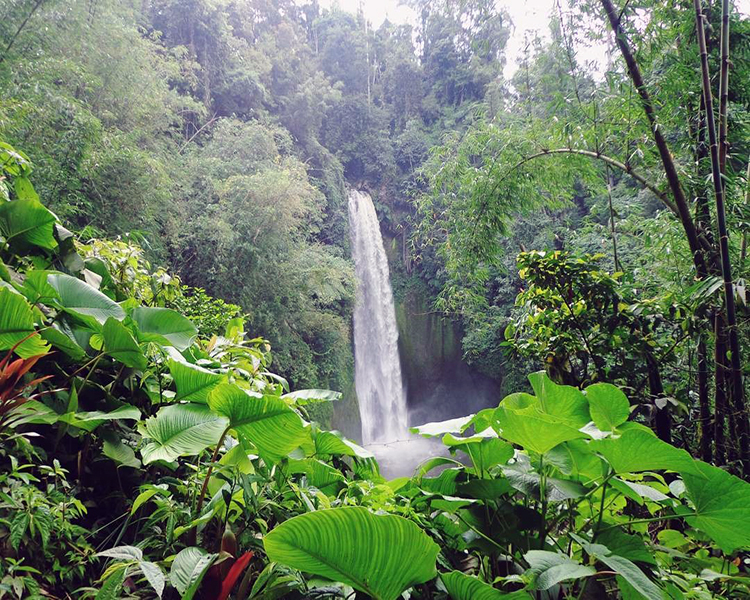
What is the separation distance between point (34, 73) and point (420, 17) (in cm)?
1137

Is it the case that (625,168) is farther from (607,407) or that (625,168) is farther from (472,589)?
(472,589)

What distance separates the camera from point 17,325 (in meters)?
0.66

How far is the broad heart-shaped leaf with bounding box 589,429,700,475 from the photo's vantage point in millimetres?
469

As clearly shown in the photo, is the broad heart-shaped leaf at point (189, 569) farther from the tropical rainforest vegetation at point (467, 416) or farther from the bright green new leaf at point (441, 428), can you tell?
the bright green new leaf at point (441, 428)

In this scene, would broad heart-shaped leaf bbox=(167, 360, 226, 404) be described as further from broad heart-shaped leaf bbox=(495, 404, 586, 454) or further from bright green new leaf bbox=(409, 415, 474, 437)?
broad heart-shaped leaf bbox=(495, 404, 586, 454)

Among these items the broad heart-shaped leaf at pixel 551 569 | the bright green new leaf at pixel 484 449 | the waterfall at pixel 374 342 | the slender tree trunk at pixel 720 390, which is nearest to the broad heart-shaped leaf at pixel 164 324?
the bright green new leaf at pixel 484 449

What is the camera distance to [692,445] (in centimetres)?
178

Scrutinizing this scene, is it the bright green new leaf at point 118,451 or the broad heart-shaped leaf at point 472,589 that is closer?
the broad heart-shaped leaf at point 472,589

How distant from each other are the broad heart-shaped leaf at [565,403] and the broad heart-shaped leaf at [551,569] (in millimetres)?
221

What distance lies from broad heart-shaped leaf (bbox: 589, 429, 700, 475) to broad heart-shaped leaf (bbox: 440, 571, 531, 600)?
6.8 inches

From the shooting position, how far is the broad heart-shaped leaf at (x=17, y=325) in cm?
64

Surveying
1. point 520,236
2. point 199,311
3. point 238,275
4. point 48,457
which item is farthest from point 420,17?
point 48,457

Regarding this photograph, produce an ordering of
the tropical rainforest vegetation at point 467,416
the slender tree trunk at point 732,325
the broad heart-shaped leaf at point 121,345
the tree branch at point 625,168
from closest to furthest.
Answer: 1. the tropical rainforest vegetation at point 467,416
2. the broad heart-shaped leaf at point 121,345
3. the slender tree trunk at point 732,325
4. the tree branch at point 625,168

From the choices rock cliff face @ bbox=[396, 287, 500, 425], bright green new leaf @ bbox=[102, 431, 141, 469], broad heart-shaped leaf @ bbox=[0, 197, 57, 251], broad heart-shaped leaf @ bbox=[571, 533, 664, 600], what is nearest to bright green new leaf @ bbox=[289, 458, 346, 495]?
bright green new leaf @ bbox=[102, 431, 141, 469]
